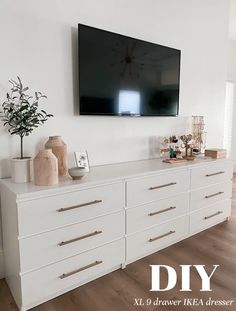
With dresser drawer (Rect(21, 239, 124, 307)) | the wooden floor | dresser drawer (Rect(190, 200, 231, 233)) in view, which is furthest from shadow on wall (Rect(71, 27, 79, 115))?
dresser drawer (Rect(190, 200, 231, 233))

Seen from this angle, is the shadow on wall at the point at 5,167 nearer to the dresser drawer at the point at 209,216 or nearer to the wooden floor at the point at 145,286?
the wooden floor at the point at 145,286

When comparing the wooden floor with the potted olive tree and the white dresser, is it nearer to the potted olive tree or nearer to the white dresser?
the white dresser

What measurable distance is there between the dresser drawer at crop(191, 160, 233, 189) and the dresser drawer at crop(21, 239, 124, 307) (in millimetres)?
1007

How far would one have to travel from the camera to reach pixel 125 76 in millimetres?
2314

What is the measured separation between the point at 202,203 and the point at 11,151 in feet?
6.21

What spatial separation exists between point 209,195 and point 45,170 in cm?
181

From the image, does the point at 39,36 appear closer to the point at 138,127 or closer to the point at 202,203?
the point at 138,127

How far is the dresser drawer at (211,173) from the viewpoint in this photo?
7.94ft

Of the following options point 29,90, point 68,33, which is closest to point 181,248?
point 29,90

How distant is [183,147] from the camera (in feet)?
9.68

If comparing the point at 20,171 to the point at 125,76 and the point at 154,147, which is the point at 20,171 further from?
the point at 154,147

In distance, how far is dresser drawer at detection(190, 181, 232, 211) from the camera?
2.45 m

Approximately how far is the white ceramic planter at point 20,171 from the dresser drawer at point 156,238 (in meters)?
0.90

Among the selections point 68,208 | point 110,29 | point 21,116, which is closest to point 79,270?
point 68,208
